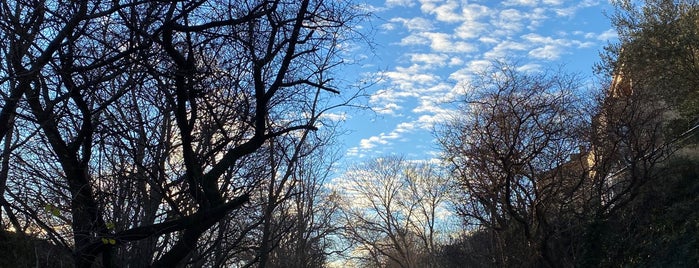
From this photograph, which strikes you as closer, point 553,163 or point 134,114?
point 134,114

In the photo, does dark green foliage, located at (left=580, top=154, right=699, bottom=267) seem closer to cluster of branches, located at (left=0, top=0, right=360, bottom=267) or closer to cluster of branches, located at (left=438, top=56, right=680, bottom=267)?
cluster of branches, located at (left=438, top=56, right=680, bottom=267)

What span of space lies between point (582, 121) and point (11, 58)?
15.1m

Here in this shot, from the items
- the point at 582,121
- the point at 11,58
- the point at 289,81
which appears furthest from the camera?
the point at 582,121

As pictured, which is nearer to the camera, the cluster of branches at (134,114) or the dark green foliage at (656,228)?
the cluster of branches at (134,114)

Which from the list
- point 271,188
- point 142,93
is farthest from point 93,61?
point 271,188

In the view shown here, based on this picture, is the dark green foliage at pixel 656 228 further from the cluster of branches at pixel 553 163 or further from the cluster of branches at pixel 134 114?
the cluster of branches at pixel 134 114

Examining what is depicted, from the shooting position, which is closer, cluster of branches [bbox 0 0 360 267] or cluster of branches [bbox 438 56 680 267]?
cluster of branches [bbox 0 0 360 267]


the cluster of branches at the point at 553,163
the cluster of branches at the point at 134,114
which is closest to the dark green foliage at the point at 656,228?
the cluster of branches at the point at 553,163

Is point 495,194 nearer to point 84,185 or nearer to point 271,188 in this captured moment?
point 271,188

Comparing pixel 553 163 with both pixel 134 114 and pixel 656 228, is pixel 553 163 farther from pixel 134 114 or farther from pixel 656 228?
pixel 134 114

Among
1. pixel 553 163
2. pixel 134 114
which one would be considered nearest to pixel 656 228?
pixel 553 163

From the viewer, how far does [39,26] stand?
16.8 ft

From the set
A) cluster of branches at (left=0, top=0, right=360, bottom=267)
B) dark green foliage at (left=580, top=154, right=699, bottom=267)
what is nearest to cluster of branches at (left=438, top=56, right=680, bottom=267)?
dark green foliage at (left=580, top=154, right=699, bottom=267)

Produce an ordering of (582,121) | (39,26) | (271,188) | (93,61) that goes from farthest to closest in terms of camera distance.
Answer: (582,121) → (271,188) → (93,61) → (39,26)
